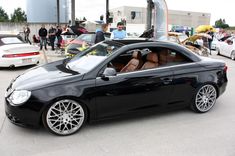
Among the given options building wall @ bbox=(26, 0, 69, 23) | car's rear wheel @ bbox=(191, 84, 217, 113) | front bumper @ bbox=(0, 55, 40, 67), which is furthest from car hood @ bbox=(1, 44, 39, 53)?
building wall @ bbox=(26, 0, 69, 23)

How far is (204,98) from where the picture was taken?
492 cm

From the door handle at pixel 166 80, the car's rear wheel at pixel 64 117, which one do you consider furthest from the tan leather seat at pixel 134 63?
the car's rear wheel at pixel 64 117

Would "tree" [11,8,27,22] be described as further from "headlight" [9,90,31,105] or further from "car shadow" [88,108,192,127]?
"headlight" [9,90,31,105]

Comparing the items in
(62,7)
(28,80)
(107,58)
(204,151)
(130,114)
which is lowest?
(204,151)

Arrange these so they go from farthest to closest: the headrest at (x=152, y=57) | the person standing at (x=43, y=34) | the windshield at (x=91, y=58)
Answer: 1. the person standing at (x=43, y=34)
2. the headrest at (x=152, y=57)
3. the windshield at (x=91, y=58)

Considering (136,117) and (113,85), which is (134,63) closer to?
(113,85)

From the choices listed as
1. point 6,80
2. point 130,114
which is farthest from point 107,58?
point 6,80

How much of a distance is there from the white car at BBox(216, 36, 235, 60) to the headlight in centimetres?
1257

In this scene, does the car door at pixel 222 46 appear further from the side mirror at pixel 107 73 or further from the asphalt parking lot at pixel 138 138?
the side mirror at pixel 107 73

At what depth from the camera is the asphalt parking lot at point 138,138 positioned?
3475 mm

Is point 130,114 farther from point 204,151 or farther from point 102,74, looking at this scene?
point 204,151

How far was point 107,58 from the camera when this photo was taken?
13.6 feet

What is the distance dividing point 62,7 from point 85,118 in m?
26.7

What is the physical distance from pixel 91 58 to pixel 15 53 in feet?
17.2
